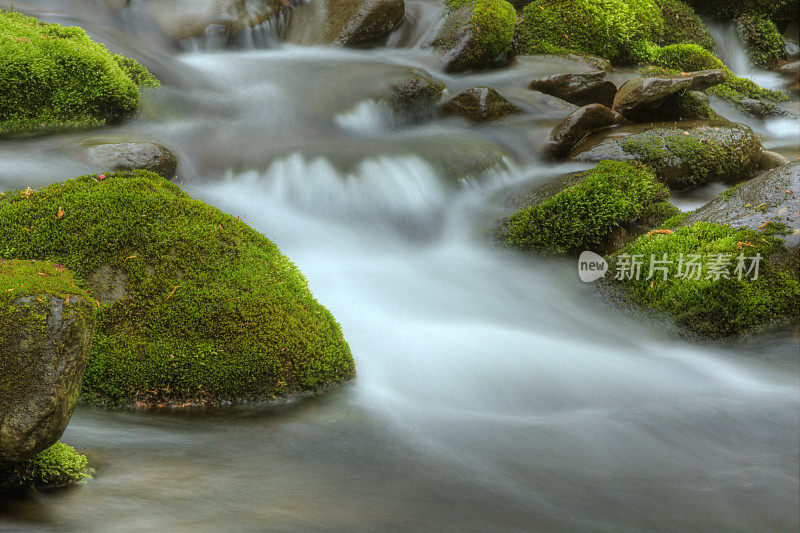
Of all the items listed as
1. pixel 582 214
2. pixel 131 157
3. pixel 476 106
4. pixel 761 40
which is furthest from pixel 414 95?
pixel 761 40

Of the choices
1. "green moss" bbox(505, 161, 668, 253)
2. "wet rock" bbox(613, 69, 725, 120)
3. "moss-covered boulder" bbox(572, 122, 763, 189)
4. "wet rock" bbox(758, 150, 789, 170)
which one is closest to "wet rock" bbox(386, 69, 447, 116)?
"moss-covered boulder" bbox(572, 122, 763, 189)

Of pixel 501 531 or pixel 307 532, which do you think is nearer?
pixel 307 532

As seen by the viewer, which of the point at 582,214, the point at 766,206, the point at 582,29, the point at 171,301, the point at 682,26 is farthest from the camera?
the point at 682,26

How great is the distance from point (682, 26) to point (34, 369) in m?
16.5

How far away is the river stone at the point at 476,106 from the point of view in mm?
9750

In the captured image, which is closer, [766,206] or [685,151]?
[766,206]

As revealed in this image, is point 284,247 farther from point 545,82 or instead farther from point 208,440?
point 545,82

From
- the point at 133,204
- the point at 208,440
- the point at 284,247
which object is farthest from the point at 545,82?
the point at 208,440

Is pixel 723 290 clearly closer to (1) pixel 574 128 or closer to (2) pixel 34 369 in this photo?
(1) pixel 574 128

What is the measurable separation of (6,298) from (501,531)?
2.07 metres

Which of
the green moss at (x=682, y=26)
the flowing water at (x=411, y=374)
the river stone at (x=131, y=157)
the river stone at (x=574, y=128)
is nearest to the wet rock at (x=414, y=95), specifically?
the flowing water at (x=411, y=374)

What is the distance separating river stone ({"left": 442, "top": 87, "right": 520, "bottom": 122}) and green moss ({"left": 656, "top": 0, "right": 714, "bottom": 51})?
7431 mm

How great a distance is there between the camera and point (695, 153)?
880 cm

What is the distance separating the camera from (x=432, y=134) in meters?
9.19
